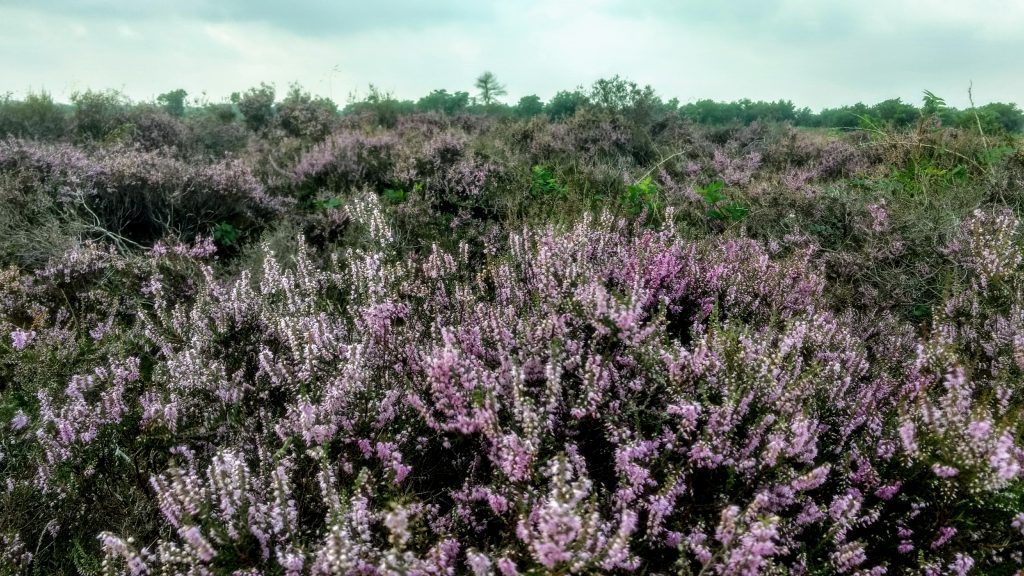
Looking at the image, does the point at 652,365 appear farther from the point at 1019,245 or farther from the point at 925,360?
the point at 1019,245

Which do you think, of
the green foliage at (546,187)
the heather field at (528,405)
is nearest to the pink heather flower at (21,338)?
the heather field at (528,405)

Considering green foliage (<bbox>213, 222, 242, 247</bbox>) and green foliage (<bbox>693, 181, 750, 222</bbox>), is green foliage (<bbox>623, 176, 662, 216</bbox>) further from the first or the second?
green foliage (<bbox>213, 222, 242, 247</bbox>)

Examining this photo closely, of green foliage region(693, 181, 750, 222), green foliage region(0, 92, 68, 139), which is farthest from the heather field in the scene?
green foliage region(0, 92, 68, 139)

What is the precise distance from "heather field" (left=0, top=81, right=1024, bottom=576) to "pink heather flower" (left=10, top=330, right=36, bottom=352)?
0.07 feet

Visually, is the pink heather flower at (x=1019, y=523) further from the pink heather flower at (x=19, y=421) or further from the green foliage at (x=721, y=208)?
the green foliage at (x=721, y=208)

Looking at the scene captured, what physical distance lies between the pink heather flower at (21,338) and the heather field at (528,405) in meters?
0.02

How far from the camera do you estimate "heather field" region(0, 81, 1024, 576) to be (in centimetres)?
169

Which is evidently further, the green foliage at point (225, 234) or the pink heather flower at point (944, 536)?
the green foliage at point (225, 234)

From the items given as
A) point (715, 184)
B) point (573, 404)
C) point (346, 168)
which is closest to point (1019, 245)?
point (715, 184)

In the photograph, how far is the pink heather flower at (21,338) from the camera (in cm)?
363

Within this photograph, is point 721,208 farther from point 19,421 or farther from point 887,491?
point 19,421

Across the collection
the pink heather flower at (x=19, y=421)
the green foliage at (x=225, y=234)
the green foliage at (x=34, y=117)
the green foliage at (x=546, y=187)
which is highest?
the green foliage at (x=34, y=117)

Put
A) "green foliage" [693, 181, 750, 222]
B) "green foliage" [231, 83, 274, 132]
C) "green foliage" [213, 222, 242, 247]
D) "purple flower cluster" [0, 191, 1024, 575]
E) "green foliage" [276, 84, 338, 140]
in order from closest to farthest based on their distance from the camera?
"purple flower cluster" [0, 191, 1024, 575], "green foliage" [693, 181, 750, 222], "green foliage" [213, 222, 242, 247], "green foliage" [276, 84, 338, 140], "green foliage" [231, 83, 274, 132]

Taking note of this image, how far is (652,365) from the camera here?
2162 mm
